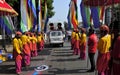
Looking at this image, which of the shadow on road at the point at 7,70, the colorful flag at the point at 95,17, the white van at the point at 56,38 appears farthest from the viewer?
the white van at the point at 56,38

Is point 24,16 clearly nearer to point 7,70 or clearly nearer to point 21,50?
point 21,50

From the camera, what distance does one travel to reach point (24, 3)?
73.3 ft

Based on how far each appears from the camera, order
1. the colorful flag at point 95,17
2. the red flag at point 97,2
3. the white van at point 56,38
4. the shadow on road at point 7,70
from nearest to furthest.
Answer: the red flag at point 97,2, the colorful flag at point 95,17, the shadow on road at point 7,70, the white van at point 56,38

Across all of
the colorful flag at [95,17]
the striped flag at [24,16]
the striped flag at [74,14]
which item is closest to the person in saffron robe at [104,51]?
the colorful flag at [95,17]

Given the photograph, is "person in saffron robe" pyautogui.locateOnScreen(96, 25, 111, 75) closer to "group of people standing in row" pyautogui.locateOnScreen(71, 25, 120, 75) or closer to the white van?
"group of people standing in row" pyautogui.locateOnScreen(71, 25, 120, 75)

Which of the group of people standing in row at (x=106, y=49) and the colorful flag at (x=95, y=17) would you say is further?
the colorful flag at (x=95, y=17)

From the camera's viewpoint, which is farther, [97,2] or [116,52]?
[97,2]

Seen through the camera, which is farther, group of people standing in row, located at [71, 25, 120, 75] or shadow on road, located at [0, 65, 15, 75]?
shadow on road, located at [0, 65, 15, 75]

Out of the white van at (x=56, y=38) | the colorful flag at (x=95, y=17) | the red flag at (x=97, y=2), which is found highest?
the red flag at (x=97, y=2)

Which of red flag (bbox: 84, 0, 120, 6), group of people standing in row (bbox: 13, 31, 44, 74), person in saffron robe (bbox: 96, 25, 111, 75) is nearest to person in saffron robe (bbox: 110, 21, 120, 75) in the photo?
person in saffron robe (bbox: 96, 25, 111, 75)

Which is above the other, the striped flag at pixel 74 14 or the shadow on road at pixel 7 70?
the striped flag at pixel 74 14

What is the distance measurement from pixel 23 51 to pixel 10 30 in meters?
8.81

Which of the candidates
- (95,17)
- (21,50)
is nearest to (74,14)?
(95,17)

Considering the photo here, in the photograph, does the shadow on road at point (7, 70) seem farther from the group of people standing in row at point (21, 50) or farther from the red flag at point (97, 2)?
the red flag at point (97, 2)
